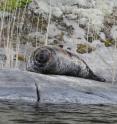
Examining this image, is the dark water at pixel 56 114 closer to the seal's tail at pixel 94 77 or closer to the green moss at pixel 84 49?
the seal's tail at pixel 94 77

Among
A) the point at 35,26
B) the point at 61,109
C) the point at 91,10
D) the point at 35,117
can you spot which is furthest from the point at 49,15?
the point at 35,117

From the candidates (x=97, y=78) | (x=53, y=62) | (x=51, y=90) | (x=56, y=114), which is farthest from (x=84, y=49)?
(x=56, y=114)

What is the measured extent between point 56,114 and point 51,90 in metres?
2.02

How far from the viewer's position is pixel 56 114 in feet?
23.1

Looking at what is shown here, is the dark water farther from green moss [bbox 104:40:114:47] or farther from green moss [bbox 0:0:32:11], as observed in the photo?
green moss [bbox 0:0:32:11]

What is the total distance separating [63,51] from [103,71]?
6.44ft

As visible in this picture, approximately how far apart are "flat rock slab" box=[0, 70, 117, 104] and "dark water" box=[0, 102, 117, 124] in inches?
20.1

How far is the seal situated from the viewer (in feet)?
35.4

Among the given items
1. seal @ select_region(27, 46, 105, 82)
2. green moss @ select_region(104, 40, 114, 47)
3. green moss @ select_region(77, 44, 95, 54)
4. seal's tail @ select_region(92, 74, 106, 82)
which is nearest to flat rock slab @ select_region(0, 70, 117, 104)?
seal @ select_region(27, 46, 105, 82)

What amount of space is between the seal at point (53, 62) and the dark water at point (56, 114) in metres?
2.48

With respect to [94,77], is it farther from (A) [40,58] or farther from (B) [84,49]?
(B) [84,49]

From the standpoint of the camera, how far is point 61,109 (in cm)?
773

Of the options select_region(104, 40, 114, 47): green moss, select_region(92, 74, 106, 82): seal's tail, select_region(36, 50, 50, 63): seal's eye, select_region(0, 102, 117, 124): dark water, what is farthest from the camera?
select_region(104, 40, 114, 47): green moss

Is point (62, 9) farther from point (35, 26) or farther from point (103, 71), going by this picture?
point (103, 71)
